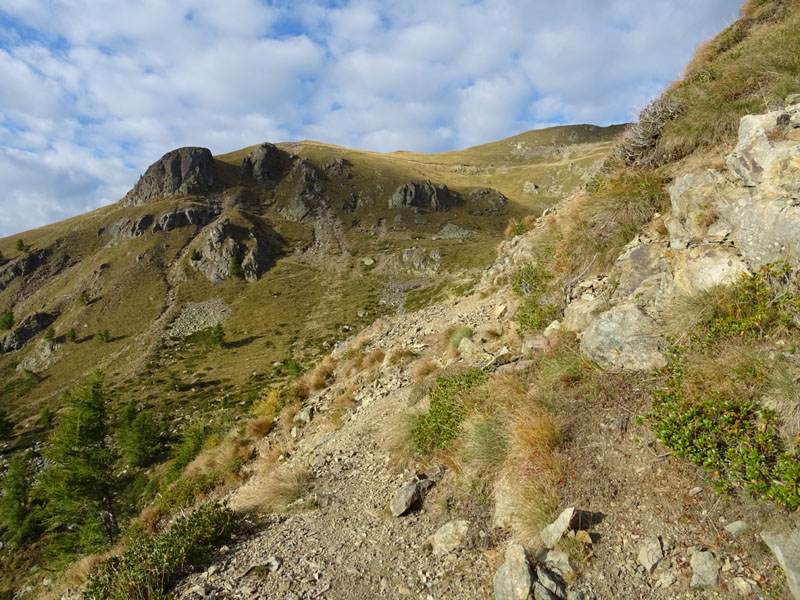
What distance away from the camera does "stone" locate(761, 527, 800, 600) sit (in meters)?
3.22

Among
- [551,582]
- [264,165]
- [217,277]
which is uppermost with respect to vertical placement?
[264,165]

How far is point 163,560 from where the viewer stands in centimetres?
627

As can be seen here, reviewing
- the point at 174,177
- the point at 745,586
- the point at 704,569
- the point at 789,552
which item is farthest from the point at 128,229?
the point at 789,552

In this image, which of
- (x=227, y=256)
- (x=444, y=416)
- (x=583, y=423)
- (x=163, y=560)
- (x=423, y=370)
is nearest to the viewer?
(x=583, y=423)

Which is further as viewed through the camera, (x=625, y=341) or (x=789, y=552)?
(x=625, y=341)

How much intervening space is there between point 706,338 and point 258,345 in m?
72.5

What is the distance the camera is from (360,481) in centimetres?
800

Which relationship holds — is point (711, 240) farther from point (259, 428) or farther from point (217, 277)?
point (217, 277)

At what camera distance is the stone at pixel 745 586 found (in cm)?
342

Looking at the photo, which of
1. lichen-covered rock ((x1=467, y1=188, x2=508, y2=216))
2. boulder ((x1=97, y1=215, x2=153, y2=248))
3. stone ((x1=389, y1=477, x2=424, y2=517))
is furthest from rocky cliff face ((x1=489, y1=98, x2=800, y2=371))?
lichen-covered rock ((x1=467, y1=188, x2=508, y2=216))

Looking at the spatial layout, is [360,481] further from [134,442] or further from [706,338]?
[134,442]

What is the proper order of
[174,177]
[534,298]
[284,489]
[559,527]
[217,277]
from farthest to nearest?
[174,177], [217,277], [534,298], [284,489], [559,527]

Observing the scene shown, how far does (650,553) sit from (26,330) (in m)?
117

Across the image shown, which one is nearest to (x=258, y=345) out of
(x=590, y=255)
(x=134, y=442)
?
(x=134, y=442)
